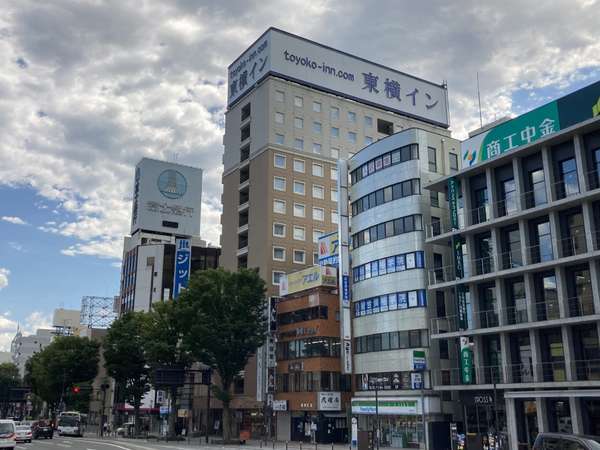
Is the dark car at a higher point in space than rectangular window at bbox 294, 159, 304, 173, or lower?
lower

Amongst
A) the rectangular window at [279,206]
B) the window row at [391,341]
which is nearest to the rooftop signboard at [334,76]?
the rectangular window at [279,206]

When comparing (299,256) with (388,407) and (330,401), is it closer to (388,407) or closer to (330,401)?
(330,401)

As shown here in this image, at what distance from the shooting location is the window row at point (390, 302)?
52656mm

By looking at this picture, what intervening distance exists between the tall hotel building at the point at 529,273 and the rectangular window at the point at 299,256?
28956 mm

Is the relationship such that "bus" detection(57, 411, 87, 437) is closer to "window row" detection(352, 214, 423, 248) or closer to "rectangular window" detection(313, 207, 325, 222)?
"rectangular window" detection(313, 207, 325, 222)

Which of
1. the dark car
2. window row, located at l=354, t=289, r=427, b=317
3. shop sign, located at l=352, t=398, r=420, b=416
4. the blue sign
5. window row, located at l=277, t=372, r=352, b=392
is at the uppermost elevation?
the blue sign

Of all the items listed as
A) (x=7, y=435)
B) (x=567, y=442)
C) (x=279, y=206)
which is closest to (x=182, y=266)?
(x=279, y=206)

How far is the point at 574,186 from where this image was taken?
4112 centimetres

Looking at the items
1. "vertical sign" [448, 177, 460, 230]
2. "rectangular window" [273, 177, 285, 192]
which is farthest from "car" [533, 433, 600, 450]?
"rectangular window" [273, 177, 285, 192]

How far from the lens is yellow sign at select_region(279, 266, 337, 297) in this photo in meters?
63.8

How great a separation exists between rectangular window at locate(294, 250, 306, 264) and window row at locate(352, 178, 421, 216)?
17.8 m

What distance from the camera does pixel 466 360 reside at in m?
45.6

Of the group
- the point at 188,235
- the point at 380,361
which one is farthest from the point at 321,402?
the point at 188,235

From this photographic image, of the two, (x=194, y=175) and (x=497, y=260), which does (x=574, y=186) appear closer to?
(x=497, y=260)
